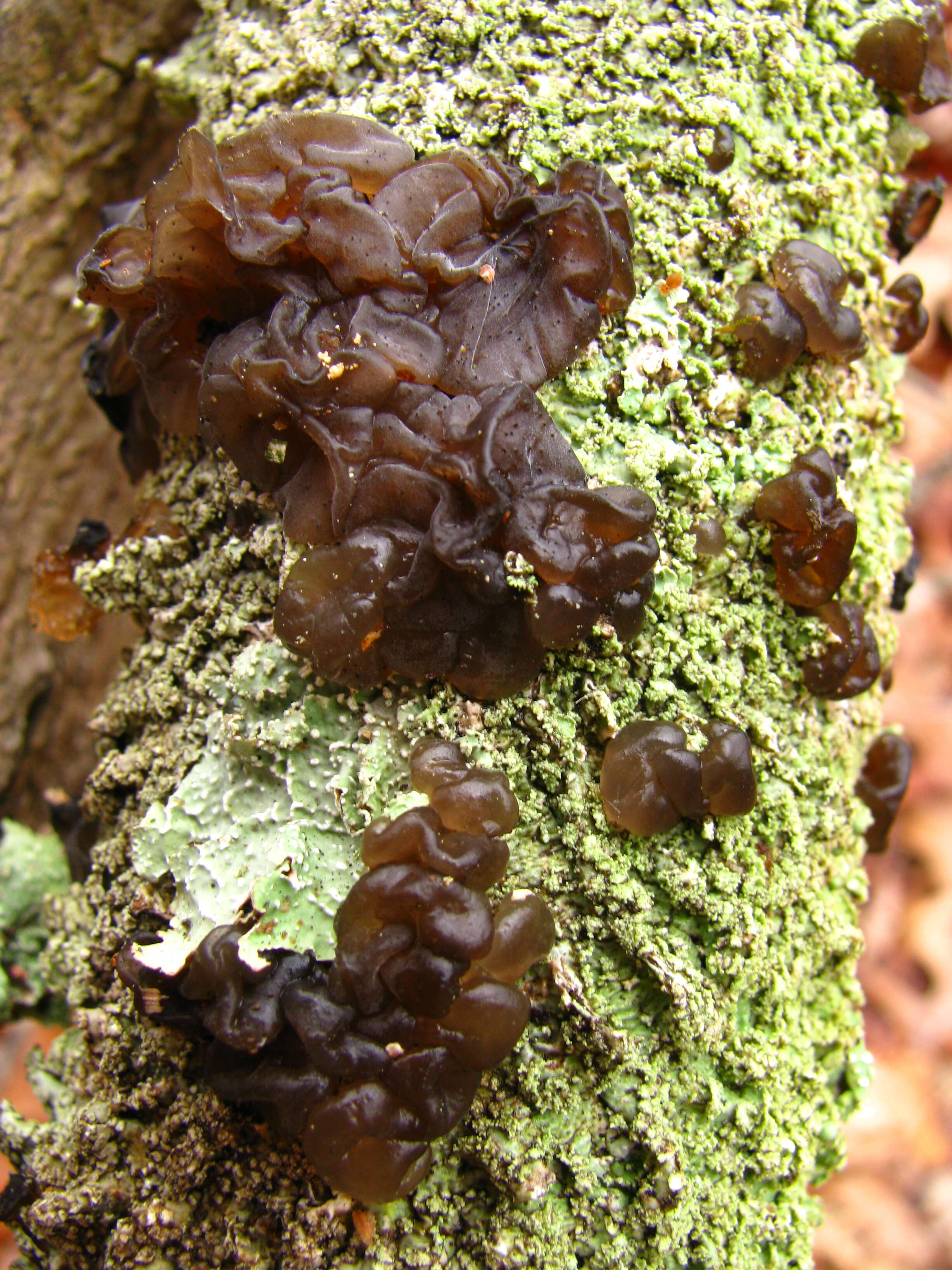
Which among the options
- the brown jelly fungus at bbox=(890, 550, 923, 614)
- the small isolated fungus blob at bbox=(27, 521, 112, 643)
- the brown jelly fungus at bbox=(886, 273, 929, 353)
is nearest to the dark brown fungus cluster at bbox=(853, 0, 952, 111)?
the brown jelly fungus at bbox=(886, 273, 929, 353)

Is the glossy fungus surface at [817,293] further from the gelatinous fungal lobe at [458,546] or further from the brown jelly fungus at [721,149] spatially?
the gelatinous fungal lobe at [458,546]

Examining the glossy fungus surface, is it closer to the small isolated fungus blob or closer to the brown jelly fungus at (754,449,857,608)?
the brown jelly fungus at (754,449,857,608)

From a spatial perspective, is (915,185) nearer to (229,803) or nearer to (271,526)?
(271,526)

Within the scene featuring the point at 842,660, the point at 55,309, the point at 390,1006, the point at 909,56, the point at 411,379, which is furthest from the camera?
the point at 55,309

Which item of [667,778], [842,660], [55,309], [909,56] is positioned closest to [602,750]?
[667,778]

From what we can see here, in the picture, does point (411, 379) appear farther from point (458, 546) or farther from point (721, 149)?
point (721, 149)

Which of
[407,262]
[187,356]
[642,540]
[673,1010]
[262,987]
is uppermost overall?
[407,262]

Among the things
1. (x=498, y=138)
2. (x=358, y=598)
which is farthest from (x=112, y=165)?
(x=358, y=598)
